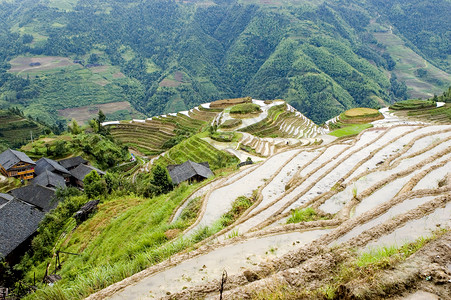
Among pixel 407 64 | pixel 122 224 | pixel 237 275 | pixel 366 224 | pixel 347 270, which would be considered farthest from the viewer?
pixel 407 64

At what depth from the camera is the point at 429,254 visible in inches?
184

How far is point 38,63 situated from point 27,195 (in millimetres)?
151516

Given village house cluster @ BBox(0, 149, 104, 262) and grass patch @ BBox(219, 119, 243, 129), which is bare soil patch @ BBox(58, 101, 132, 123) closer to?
grass patch @ BBox(219, 119, 243, 129)

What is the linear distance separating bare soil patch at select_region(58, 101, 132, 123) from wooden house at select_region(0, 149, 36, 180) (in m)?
74.2

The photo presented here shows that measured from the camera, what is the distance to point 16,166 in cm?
3294

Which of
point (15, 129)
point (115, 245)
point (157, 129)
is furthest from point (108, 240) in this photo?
point (15, 129)

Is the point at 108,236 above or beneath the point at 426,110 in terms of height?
above

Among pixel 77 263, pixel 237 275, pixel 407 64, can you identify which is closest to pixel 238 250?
pixel 237 275

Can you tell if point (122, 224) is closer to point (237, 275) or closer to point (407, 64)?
point (237, 275)

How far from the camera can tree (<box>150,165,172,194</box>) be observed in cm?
2200

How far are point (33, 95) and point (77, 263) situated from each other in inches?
5193

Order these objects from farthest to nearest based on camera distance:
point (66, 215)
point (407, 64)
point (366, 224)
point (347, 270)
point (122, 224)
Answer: point (407, 64)
point (66, 215)
point (122, 224)
point (366, 224)
point (347, 270)

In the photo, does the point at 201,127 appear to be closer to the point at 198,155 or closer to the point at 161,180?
the point at 198,155

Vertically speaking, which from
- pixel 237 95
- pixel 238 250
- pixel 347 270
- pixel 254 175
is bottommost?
pixel 237 95
